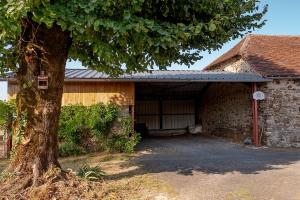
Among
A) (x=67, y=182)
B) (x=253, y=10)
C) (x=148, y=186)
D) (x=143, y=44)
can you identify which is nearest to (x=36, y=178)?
(x=67, y=182)

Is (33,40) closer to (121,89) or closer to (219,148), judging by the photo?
(121,89)

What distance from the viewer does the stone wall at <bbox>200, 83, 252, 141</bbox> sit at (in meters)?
14.8

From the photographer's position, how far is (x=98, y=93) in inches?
479

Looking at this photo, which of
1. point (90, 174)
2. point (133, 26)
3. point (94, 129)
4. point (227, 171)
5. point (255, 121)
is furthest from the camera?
point (255, 121)

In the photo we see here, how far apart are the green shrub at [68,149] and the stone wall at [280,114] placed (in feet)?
25.2

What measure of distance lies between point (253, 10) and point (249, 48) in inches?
386

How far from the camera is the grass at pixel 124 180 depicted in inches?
251

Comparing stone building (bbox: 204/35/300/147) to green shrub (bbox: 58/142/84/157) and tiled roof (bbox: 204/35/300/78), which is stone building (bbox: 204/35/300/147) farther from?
green shrub (bbox: 58/142/84/157)

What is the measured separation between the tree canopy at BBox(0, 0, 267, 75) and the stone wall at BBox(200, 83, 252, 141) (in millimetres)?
7558

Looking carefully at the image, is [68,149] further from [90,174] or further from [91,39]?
[91,39]

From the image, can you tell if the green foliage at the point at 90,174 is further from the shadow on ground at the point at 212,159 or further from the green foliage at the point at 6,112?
the green foliage at the point at 6,112

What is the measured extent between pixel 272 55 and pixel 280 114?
3890 millimetres

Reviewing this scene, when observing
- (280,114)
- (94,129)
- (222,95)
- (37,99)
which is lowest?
(94,129)

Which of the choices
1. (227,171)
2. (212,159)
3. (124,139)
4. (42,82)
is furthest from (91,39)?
(124,139)
